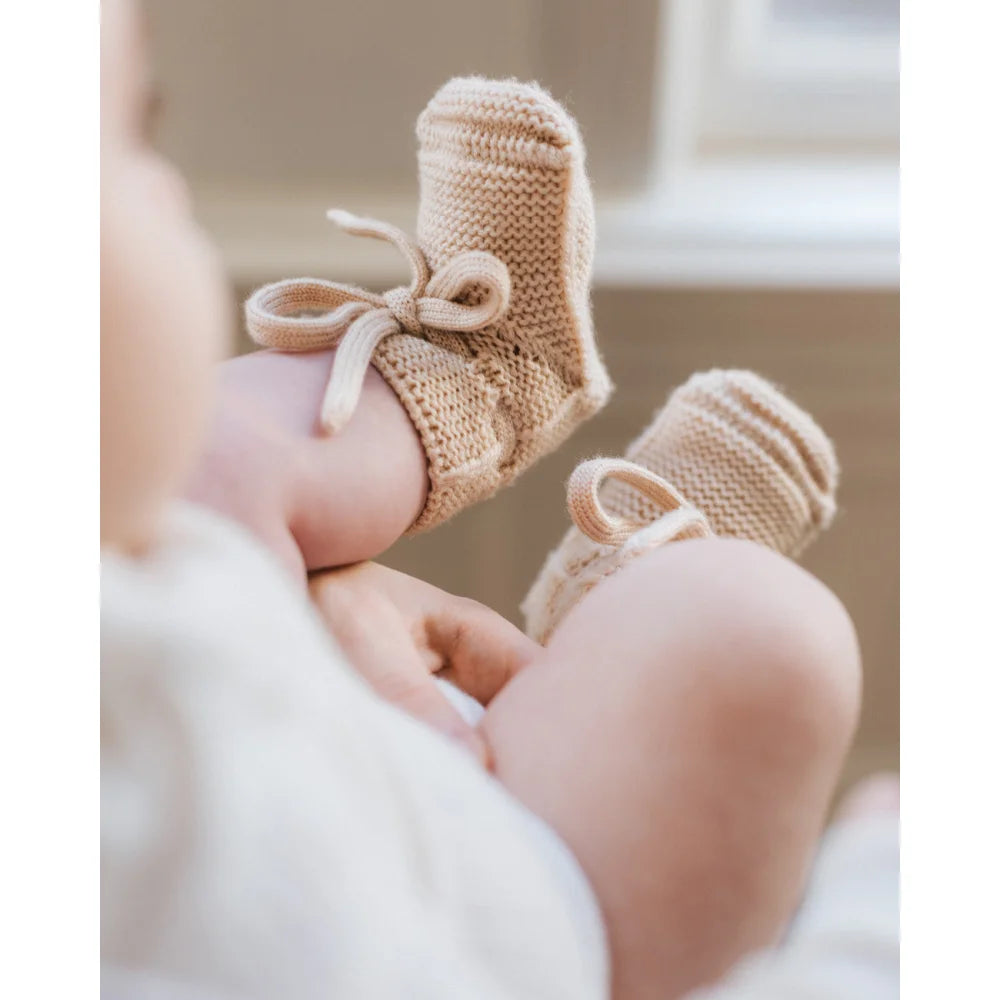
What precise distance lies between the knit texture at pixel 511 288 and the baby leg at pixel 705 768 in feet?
0.30

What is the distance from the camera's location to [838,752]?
287 millimetres

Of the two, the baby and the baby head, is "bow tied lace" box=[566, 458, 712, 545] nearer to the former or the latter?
the baby

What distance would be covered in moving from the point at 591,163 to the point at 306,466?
0.13m

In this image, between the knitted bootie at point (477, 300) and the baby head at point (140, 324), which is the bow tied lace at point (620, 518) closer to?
the knitted bootie at point (477, 300)

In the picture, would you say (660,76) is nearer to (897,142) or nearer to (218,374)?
(897,142)

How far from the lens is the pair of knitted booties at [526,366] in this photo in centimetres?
34

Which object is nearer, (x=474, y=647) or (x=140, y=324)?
(x=140, y=324)

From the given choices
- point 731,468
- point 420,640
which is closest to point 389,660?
point 420,640

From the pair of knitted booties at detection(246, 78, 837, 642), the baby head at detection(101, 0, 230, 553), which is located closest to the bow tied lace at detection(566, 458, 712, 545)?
the pair of knitted booties at detection(246, 78, 837, 642)

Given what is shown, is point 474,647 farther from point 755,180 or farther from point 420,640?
point 755,180

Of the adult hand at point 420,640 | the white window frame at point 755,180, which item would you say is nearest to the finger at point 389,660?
the adult hand at point 420,640

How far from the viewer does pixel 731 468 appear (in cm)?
39

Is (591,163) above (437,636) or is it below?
above

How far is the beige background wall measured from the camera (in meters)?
0.31
